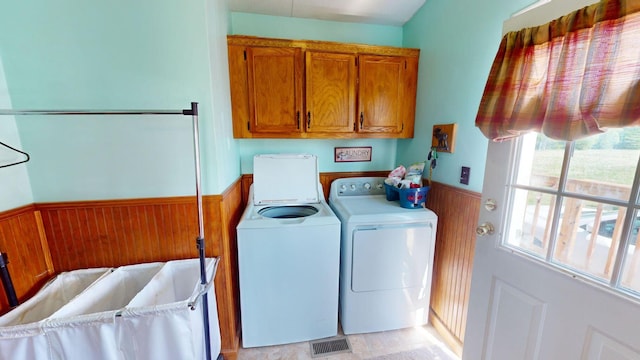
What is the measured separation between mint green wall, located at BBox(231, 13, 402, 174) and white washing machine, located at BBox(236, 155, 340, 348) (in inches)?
25.3

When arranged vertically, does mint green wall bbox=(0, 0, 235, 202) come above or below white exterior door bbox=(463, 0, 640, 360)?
above

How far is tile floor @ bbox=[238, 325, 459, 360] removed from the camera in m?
1.69

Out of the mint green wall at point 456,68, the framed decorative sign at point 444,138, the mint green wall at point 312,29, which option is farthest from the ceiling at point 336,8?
the framed decorative sign at point 444,138

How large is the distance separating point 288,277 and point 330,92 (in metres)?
1.47

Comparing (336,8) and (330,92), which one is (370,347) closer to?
(330,92)

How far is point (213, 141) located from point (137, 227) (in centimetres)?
67

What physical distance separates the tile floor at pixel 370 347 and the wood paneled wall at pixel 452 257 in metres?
0.12

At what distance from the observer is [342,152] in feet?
7.81

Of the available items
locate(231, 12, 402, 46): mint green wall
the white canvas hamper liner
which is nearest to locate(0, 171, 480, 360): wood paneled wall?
the white canvas hamper liner

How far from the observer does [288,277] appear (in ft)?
5.41

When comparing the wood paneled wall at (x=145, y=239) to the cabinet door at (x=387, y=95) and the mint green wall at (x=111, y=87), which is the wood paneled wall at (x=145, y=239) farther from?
the cabinet door at (x=387, y=95)

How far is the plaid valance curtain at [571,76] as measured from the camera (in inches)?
27.6

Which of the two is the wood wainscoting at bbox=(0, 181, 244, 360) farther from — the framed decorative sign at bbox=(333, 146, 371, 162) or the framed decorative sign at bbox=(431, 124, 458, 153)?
the framed decorative sign at bbox=(431, 124, 458, 153)

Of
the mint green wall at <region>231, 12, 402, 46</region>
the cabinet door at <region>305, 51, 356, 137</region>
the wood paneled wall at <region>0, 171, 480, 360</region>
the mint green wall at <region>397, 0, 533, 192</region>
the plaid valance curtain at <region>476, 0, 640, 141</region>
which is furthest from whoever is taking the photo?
the mint green wall at <region>231, 12, 402, 46</region>
